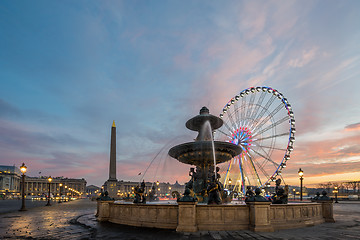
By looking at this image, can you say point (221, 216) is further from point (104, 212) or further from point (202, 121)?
point (202, 121)

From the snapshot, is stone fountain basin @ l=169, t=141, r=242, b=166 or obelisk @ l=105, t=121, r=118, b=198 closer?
stone fountain basin @ l=169, t=141, r=242, b=166

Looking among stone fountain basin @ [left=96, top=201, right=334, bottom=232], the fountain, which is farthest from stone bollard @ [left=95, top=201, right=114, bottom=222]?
stone fountain basin @ [left=96, top=201, right=334, bottom=232]

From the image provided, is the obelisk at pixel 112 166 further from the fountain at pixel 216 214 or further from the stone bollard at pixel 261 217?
the stone bollard at pixel 261 217

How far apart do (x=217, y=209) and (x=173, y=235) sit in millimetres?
2009

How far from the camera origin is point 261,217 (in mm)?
9688

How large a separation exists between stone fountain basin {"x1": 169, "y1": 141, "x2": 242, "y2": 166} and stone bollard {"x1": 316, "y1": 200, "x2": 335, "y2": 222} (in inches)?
275

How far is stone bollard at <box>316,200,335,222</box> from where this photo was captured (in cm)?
1288

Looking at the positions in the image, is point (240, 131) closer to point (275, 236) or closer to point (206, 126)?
point (206, 126)

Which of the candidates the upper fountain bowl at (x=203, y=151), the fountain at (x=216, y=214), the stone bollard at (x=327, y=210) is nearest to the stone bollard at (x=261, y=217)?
the fountain at (x=216, y=214)

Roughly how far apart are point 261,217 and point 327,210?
18.4ft

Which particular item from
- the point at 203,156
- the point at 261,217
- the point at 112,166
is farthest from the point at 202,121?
the point at 112,166

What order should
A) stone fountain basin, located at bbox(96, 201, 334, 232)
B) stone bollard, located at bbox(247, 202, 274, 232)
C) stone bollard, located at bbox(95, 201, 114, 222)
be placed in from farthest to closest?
stone bollard, located at bbox(95, 201, 114, 222) < stone fountain basin, located at bbox(96, 201, 334, 232) < stone bollard, located at bbox(247, 202, 274, 232)

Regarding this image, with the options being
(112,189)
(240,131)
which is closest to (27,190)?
(112,189)

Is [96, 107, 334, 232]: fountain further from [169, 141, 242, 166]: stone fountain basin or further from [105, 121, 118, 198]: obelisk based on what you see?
[105, 121, 118, 198]: obelisk
